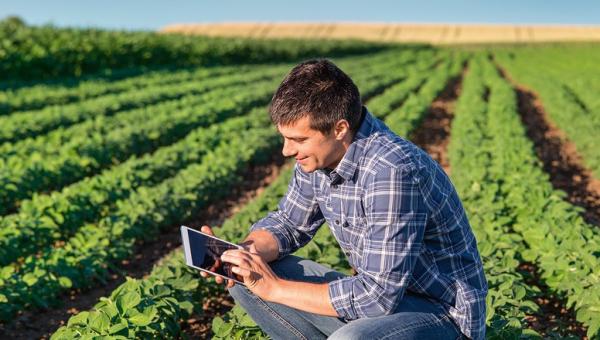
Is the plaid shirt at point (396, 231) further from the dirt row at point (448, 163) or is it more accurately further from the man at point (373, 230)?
the dirt row at point (448, 163)

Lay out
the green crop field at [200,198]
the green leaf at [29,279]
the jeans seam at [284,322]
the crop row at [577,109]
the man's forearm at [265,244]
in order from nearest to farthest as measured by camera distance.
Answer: the jeans seam at [284,322] → the man's forearm at [265,244] → the green crop field at [200,198] → the green leaf at [29,279] → the crop row at [577,109]

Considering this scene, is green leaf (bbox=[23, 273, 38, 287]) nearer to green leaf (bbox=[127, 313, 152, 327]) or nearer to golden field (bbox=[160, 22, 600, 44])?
green leaf (bbox=[127, 313, 152, 327])

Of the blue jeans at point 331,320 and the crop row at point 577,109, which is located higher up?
the blue jeans at point 331,320

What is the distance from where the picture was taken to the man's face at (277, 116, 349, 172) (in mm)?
2574

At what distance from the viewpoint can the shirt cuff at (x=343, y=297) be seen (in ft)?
8.37

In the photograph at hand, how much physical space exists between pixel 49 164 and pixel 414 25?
6319 centimetres

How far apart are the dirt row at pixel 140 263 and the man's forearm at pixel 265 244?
2429 mm

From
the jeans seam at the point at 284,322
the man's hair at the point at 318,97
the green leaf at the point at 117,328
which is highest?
the man's hair at the point at 318,97

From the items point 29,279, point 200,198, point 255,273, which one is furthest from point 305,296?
point 200,198

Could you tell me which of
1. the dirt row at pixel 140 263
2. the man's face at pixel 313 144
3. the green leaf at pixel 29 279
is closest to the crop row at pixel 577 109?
the dirt row at pixel 140 263

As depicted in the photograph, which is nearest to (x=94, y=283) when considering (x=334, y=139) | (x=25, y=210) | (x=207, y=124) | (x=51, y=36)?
(x=25, y=210)

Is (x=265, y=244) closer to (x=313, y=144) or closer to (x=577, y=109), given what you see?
(x=313, y=144)

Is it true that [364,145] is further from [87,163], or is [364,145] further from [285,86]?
[87,163]

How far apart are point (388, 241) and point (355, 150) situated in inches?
15.7
